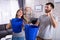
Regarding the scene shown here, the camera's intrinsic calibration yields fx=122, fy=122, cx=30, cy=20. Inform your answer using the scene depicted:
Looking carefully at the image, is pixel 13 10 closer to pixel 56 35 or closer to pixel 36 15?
pixel 36 15

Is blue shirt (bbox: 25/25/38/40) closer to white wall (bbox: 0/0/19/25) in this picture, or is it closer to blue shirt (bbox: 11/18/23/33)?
blue shirt (bbox: 11/18/23/33)

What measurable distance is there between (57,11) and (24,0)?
1417 millimetres

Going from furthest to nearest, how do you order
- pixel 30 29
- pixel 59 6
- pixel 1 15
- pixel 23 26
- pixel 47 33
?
pixel 1 15, pixel 59 6, pixel 47 33, pixel 23 26, pixel 30 29

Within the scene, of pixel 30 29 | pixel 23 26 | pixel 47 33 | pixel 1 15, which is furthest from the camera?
pixel 1 15

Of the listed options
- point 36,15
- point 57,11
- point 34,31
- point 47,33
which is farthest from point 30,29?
point 36,15

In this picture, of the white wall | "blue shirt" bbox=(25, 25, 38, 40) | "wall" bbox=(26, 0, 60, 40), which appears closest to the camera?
"blue shirt" bbox=(25, 25, 38, 40)

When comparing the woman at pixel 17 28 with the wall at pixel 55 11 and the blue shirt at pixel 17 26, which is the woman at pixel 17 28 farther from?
the wall at pixel 55 11

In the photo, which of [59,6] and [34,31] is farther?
[59,6]

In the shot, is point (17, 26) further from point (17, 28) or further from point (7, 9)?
point (7, 9)

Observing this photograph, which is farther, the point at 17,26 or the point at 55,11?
the point at 55,11

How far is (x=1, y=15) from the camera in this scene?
15.9ft

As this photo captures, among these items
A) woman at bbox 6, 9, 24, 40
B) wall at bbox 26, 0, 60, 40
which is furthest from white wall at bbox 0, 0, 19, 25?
woman at bbox 6, 9, 24, 40

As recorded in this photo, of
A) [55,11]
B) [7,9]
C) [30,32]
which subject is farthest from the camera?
[7,9]

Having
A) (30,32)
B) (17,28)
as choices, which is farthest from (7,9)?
(30,32)
